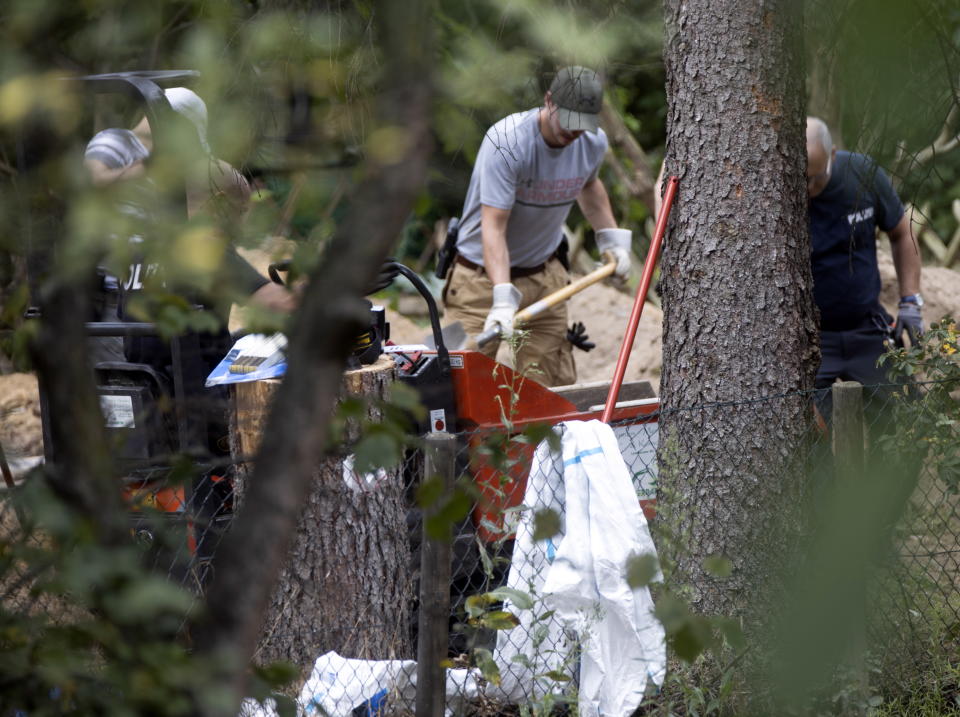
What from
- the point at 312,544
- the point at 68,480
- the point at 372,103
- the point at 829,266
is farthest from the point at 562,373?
the point at 68,480

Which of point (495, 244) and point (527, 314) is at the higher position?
point (495, 244)

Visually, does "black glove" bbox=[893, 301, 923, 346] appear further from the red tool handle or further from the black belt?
the red tool handle

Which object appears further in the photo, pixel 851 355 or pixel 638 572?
pixel 851 355

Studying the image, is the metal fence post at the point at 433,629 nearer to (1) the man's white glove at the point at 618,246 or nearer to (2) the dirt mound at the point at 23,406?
(1) the man's white glove at the point at 618,246

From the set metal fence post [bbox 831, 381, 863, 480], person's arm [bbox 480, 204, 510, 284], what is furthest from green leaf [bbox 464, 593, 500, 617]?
person's arm [bbox 480, 204, 510, 284]

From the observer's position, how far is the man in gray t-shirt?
470 cm

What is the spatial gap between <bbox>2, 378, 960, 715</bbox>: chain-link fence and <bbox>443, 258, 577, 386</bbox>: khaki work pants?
1.68 meters

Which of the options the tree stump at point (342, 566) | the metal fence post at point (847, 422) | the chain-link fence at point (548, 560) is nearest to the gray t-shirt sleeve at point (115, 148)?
the chain-link fence at point (548, 560)

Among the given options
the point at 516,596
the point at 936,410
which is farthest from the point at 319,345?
the point at 936,410

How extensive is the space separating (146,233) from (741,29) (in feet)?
8.34

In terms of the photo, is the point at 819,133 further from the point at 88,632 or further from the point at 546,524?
the point at 88,632

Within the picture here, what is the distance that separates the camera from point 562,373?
17.5 ft

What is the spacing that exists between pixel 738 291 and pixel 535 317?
2.06 metres

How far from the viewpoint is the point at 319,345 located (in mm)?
801
